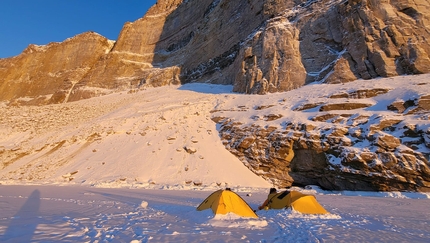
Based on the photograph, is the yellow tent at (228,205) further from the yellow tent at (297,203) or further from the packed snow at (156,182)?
the yellow tent at (297,203)

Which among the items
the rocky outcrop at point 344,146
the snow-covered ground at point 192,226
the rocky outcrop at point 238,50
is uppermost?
the rocky outcrop at point 238,50

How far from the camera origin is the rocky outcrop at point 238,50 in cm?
2428

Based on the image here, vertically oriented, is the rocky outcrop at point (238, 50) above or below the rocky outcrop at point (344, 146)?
above

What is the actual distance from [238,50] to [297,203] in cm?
3365

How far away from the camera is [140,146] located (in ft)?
73.1

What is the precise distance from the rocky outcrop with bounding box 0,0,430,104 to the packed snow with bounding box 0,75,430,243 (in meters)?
3.31

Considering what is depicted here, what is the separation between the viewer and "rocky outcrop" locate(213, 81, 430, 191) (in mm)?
14242

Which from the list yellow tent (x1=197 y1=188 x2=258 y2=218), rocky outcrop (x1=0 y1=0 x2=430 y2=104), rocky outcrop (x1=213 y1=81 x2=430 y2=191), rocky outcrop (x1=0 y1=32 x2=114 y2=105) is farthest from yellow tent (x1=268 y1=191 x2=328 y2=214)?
rocky outcrop (x1=0 y1=32 x2=114 y2=105)

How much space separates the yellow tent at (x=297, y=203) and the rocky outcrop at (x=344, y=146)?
26.3ft

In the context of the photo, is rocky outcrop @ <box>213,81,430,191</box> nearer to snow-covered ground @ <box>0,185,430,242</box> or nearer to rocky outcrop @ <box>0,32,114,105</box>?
snow-covered ground @ <box>0,185,430,242</box>

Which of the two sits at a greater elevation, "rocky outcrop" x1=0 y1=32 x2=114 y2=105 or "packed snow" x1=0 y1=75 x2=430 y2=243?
"rocky outcrop" x1=0 y1=32 x2=114 y2=105

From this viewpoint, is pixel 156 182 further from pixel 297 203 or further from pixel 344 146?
pixel 344 146

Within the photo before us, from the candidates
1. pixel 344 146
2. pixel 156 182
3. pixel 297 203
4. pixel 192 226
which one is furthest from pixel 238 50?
pixel 192 226

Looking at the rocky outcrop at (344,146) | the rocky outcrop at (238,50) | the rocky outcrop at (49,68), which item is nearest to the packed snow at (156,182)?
the rocky outcrop at (344,146)
